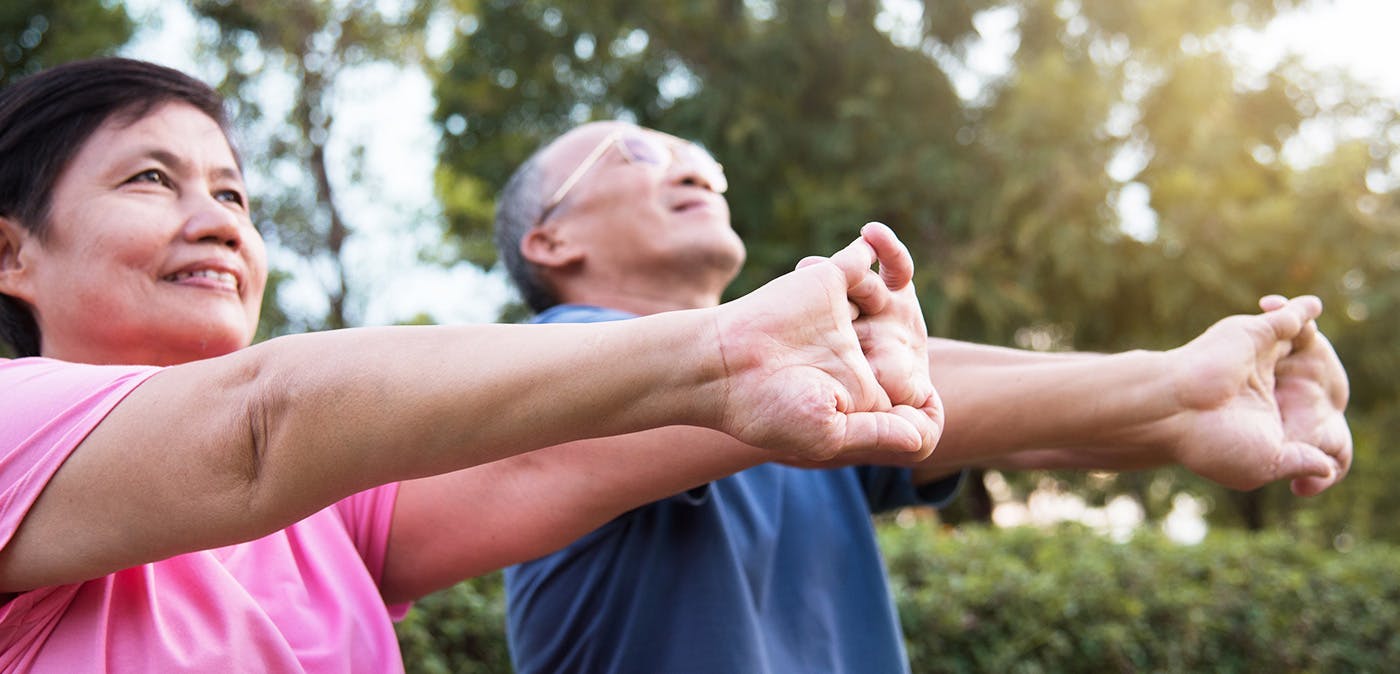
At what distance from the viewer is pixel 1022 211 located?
10.6m

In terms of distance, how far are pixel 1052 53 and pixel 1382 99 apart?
3.13 m

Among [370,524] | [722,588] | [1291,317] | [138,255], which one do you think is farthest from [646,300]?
[1291,317]

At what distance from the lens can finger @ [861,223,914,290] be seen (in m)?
1.39

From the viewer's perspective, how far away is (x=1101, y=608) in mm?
5387

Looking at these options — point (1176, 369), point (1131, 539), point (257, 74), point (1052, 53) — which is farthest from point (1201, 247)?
point (257, 74)

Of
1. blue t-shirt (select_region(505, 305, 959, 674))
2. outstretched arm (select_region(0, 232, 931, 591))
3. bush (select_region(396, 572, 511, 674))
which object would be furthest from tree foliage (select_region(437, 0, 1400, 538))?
outstretched arm (select_region(0, 232, 931, 591))

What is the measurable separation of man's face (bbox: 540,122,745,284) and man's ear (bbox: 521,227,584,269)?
1 centimetres

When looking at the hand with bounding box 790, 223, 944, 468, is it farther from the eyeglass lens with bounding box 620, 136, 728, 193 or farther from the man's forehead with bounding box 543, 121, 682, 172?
the man's forehead with bounding box 543, 121, 682, 172

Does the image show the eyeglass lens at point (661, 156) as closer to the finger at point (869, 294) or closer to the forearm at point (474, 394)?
the finger at point (869, 294)

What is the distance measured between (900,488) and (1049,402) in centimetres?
51

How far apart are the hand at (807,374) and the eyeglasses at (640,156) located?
1466 mm

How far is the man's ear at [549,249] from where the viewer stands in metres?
2.73

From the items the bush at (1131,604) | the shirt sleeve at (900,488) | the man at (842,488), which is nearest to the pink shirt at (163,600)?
the man at (842,488)

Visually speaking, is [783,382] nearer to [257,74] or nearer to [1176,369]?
[1176,369]
